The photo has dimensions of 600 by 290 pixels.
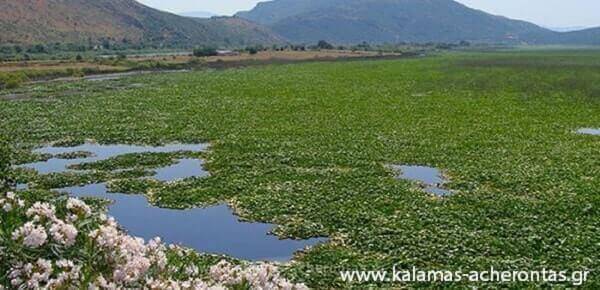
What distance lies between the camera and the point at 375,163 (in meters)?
24.6

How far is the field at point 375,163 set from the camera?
15.4 meters

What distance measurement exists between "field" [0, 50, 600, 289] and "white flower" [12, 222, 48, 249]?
301 inches

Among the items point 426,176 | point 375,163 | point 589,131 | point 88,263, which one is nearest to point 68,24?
point 589,131

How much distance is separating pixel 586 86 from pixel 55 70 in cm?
6148

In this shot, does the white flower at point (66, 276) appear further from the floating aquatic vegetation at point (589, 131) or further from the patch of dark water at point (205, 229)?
the floating aquatic vegetation at point (589, 131)

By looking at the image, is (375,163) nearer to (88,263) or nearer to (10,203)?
(10,203)

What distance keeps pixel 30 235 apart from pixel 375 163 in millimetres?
19353

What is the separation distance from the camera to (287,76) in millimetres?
71312

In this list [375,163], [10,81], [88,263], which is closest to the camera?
[88,263]

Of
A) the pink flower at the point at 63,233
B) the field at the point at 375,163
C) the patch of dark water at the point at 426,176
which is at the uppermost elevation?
the pink flower at the point at 63,233

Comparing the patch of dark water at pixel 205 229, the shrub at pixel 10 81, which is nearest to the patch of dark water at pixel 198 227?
the patch of dark water at pixel 205 229

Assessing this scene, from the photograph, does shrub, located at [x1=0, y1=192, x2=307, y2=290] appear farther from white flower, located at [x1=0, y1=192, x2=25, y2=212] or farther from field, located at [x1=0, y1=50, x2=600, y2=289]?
field, located at [x1=0, y1=50, x2=600, y2=289]

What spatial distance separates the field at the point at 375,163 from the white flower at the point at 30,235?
7.65 meters

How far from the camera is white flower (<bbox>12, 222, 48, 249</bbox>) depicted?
6.15m
